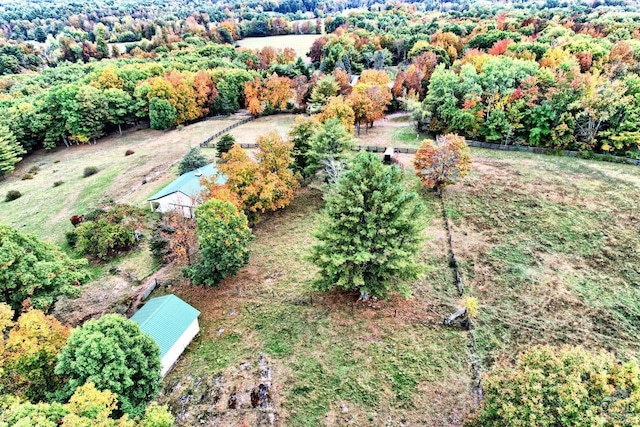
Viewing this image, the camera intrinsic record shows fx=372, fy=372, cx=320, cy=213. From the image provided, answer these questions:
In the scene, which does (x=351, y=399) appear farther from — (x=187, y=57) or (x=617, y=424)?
(x=187, y=57)

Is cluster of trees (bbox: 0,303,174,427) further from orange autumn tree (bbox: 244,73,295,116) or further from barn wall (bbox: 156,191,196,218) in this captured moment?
orange autumn tree (bbox: 244,73,295,116)

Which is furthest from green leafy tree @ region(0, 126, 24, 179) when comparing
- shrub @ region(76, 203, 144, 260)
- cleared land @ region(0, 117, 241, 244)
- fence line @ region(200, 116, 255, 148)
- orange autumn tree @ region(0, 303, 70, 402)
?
orange autumn tree @ region(0, 303, 70, 402)

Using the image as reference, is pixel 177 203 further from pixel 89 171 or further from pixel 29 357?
pixel 29 357

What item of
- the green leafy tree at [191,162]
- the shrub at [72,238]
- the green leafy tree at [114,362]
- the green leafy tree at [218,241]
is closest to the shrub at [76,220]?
the shrub at [72,238]

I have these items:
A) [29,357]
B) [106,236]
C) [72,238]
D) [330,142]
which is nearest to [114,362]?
[29,357]

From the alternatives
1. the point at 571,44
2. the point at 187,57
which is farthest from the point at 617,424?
the point at 187,57
